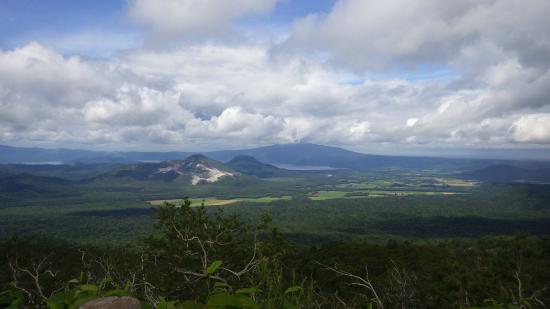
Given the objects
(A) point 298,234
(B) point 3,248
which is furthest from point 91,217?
(B) point 3,248

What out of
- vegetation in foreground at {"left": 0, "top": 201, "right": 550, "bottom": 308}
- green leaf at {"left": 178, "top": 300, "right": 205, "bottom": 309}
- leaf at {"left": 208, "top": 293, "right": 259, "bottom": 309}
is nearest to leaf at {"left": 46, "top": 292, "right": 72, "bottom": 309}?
vegetation in foreground at {"left": 0, "top": 201, "right": 550, "bottom": 308}

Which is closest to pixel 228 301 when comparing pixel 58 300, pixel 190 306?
pixel 190 306

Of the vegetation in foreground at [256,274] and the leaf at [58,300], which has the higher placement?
the leaf at [58,300]

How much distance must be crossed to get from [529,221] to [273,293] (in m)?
231

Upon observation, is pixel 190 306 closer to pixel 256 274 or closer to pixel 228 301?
pixel 228 301

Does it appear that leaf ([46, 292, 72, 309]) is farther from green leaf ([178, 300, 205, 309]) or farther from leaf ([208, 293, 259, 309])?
leaf ([208, 293, 259, 309])

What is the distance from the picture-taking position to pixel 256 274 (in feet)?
13.6

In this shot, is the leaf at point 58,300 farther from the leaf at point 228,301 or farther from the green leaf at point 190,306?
the leaf at point 228,301

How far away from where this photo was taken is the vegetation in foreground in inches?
127

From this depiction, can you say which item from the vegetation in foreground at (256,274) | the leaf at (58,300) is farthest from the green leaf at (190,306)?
the leaf at (58,300)

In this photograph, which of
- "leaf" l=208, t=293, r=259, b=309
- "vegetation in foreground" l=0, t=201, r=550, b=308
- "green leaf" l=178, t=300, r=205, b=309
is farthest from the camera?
"vegetation in foreground" l=0, t=201, r=550, b=308

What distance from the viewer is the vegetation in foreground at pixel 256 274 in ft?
10.6

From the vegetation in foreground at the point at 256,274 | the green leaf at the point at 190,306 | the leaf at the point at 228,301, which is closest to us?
the leaf at the point at 228,301

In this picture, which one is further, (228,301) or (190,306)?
(190,306)
